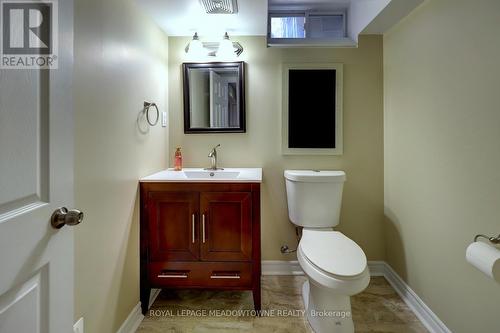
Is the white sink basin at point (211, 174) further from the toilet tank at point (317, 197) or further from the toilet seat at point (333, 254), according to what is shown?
the toilet seat at point (333, 254)

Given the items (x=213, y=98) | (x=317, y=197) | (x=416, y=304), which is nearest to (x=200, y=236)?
(x=317, y=197)

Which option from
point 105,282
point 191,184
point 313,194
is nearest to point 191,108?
point 191,184

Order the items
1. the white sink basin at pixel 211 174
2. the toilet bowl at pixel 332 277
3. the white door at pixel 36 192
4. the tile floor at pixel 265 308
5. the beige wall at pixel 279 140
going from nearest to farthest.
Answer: the white door at pixel 36 192 < the toilet bowl at pixel 332 277 < the tile floor at pixel 265 308 < the white sink basin at pixel 211 174 < the beige wall at pixel 279 140

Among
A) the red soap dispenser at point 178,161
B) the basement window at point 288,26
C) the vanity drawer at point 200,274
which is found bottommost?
the vanity drawer at point 200,274

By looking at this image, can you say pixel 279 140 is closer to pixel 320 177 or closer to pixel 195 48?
pixel 320 177

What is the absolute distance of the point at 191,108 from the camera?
2240 mm

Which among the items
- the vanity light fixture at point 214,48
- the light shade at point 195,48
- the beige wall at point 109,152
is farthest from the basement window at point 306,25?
the beige wall at point 109,152

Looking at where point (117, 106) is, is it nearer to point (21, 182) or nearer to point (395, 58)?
point (21, 182)

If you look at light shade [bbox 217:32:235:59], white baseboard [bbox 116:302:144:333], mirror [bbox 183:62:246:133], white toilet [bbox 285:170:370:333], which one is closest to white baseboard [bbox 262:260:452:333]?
white toilet [bbox 285:170:370:333]

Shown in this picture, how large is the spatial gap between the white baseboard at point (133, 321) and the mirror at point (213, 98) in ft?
4.48

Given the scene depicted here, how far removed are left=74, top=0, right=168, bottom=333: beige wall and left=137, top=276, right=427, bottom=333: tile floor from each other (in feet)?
0.95

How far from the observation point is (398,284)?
6.37 feet

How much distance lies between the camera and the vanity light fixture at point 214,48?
82.4 inches

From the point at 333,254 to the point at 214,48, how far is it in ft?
5.92
